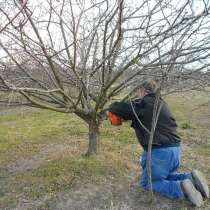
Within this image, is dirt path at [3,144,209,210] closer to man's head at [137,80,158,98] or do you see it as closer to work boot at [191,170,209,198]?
work boot at [191,170,209,198]

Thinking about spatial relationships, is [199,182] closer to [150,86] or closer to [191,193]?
[191,193]

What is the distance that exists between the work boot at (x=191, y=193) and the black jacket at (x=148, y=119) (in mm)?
458

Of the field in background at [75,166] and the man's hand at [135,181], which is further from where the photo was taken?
the man's hand at [135,181]

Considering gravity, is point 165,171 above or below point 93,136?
below

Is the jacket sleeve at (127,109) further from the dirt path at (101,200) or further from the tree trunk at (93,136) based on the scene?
the tree trunk at (93,136)

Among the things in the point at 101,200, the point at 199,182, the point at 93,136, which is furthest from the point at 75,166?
the point at 199,182

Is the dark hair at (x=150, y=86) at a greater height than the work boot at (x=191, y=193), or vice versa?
the dark hair at (x=150, y=86)

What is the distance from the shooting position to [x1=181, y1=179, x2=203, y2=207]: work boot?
16.0ft

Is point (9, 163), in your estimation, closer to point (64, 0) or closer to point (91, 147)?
point (91, 147)

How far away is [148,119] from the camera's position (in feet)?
16.3

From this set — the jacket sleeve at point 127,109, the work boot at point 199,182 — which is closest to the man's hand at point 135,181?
the work boot at point 199,182

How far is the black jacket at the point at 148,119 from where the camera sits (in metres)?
4.95

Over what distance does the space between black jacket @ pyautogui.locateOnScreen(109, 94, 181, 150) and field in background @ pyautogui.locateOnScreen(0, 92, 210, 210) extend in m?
0.45

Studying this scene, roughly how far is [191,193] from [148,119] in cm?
93
